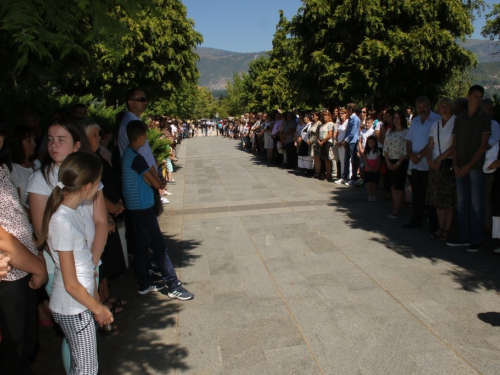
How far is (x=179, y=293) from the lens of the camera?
470 cm

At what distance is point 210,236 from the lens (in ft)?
23.1

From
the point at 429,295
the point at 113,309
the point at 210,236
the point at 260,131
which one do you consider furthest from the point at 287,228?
the point at 260,131

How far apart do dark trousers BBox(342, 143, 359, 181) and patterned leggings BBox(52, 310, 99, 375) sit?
9050mm

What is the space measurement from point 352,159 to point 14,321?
30.5 feet

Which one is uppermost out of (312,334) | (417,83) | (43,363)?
(417,83)

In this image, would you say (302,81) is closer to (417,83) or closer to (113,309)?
(417,83)

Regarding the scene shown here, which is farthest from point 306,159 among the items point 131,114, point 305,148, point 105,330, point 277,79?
point 277,79

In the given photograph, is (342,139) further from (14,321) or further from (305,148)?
(14,321)

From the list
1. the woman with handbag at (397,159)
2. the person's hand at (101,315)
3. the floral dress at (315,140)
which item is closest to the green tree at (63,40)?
the person's hand at (101,315)

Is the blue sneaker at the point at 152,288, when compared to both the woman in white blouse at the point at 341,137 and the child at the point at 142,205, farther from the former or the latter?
the woman in white blouse at the point at 341,137

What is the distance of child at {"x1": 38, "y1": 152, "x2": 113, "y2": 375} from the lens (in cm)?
255

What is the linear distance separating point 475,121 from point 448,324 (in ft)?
9.75

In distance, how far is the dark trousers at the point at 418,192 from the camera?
697 centimetres

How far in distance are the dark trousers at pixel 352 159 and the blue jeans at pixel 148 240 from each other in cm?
723
